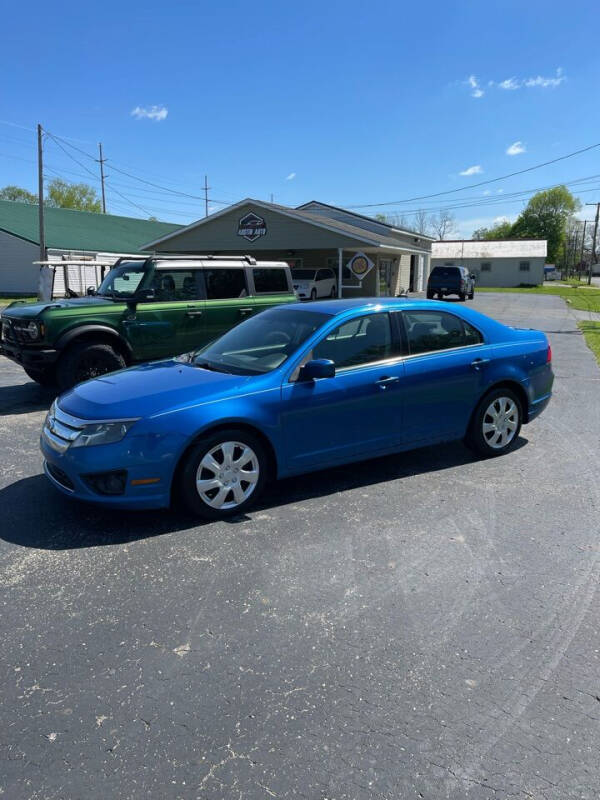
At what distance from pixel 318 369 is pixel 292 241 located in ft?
78.4

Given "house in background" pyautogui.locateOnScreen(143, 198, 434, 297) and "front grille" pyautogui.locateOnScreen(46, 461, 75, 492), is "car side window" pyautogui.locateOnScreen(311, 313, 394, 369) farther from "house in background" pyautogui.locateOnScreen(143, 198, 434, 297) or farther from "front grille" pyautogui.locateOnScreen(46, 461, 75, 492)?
"house in background" pyautogui.locateOnScreen(143, 198, 434, 297)

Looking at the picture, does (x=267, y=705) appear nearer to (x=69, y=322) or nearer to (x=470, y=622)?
(x=470, y=622)

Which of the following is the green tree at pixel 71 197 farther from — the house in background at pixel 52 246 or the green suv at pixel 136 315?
the green suv at pixel 136 315

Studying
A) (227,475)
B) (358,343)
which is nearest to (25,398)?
(227,475)

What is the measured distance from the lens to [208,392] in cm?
416

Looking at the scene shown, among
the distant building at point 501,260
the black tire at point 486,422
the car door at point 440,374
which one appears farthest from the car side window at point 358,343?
the distant building at point 501,260

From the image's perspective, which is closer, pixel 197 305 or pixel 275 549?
pixel 275 549

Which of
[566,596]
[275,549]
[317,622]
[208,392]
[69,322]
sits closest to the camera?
[317,622]

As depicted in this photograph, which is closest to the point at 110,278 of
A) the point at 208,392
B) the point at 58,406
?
the point at 58,406

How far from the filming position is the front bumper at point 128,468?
3830 millimetres

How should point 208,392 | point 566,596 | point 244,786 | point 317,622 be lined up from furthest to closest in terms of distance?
Result: point 208,392 → point 566,596 → point 317,622 → point 244,786

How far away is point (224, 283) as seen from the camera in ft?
29.2

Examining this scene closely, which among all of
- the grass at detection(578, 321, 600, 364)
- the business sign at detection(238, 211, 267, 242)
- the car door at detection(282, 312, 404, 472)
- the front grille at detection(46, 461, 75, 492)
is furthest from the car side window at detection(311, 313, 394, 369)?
the business sign at detection(238, 211, 267, 242)

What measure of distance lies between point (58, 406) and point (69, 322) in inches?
135
